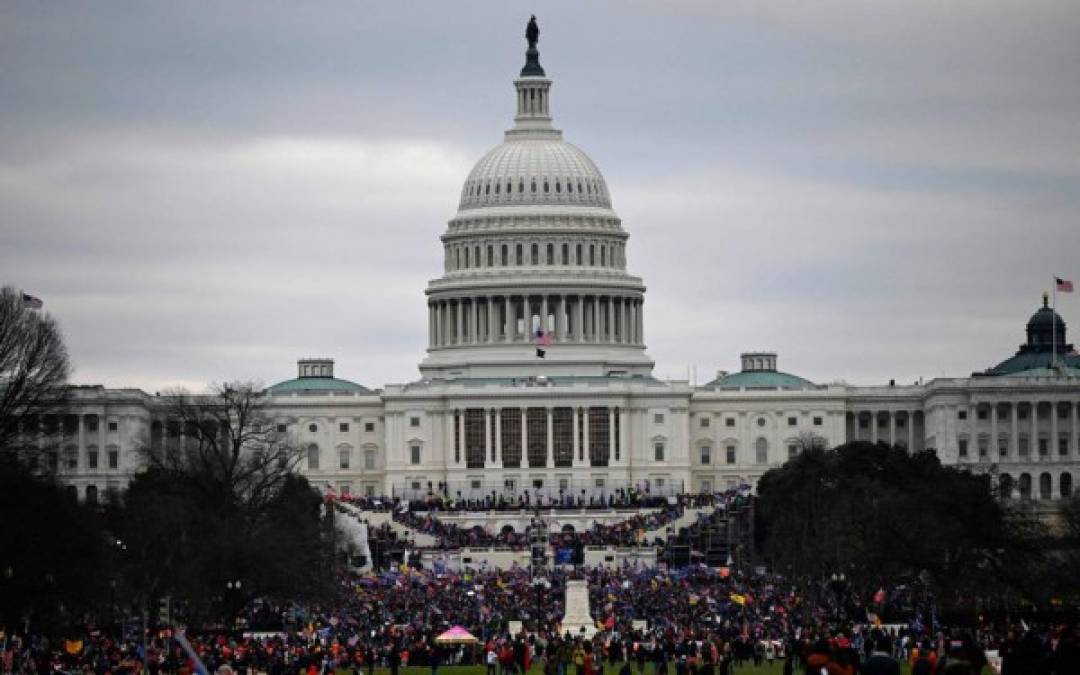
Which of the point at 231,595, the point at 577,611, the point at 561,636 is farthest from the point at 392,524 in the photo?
the point at 561,636

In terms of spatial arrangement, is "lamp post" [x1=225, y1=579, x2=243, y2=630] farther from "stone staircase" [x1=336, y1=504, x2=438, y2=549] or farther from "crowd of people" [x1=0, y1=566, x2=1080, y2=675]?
"stone staircase" [x1=336, y1=504, x2=438, y2=549]

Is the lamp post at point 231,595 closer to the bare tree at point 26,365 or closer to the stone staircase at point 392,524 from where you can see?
the bare tree at point 26,365

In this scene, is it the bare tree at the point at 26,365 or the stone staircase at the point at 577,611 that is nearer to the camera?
the bare tree at the point at 26,365

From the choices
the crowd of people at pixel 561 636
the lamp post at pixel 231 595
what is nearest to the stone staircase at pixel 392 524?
the crowd of people at pixel 561 636

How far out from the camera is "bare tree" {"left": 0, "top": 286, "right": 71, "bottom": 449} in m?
116

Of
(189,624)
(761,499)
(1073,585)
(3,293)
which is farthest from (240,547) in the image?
(761,499)

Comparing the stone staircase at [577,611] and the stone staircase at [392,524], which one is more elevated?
the stone staircase at [392,524]

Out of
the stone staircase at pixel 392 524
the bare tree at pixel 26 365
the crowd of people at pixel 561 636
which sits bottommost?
the crowd of people at pixel 561 636

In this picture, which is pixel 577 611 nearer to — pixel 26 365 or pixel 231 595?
pixel 231 595

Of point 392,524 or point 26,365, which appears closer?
point 26,365

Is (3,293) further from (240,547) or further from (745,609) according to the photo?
(745,609)

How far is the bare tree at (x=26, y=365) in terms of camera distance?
115688 mm

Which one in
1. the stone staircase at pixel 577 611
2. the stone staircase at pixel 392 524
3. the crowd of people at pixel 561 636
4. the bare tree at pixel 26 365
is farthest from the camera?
the stone staircase at pixel 392 524

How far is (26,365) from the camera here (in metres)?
119
